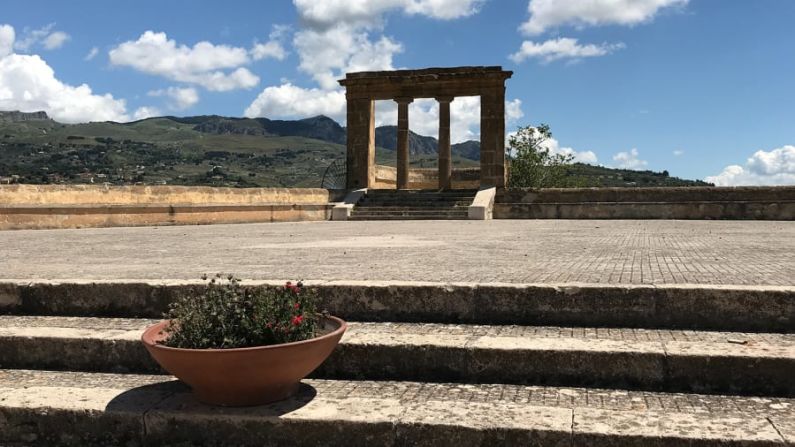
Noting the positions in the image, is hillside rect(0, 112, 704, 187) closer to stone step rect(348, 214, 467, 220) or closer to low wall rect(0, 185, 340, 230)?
stone step rect(348, 214, 467, 220)

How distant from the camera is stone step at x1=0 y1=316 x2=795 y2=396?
10.6 feet

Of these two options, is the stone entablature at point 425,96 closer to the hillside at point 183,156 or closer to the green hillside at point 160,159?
the hillside at point 183,156

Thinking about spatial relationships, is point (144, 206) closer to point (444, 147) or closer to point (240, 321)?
point (444, 147)

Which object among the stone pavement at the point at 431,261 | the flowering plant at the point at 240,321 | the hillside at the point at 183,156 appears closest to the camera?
the flowering plant at the point at 240,321

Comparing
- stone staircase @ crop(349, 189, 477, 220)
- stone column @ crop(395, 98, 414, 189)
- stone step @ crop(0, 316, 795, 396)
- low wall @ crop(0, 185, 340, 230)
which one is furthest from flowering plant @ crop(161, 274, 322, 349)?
stone column @ crop(395, 98, 414, 189)

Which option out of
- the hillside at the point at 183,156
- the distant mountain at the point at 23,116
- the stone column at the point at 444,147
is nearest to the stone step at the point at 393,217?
the stone column at the point at 444,147

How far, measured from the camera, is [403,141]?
23.8 meters

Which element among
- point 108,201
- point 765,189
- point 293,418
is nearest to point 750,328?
point 293,418

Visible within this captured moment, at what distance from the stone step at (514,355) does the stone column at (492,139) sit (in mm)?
18354

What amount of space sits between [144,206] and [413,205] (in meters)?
8.24

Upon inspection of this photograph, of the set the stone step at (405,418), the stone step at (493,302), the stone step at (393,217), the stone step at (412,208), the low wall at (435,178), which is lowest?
the stone step at (405,418)

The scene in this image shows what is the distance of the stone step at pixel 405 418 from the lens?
2781 millimetres

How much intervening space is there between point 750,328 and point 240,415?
2.89 metres

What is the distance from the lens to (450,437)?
286 cm
